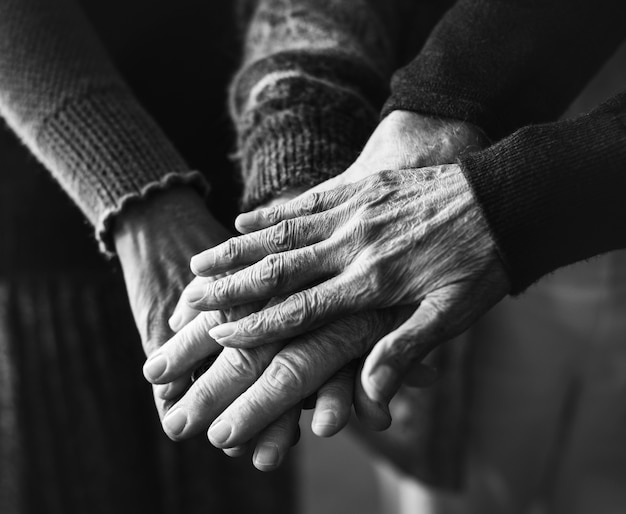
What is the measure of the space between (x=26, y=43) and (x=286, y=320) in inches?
15.8

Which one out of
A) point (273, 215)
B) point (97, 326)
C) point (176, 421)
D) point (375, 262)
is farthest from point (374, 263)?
point (97, 326)

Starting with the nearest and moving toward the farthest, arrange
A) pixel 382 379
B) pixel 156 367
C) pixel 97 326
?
pixel 382 379, pixel 156 367, pixel 97 326

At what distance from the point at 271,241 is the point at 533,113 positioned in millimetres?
293

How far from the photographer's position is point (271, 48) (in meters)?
0.79

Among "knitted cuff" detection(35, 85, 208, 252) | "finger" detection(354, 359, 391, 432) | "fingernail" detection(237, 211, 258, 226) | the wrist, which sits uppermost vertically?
"knitted cuff" detection(35, 85, 208, 252)

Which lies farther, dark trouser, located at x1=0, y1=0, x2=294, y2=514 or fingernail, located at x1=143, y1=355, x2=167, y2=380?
dark trouser, located at x1=0, y1=0, x2=294, y2=514

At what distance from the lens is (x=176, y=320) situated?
25.9 inches

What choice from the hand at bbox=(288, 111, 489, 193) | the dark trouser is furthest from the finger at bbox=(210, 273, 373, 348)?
the dark trouser

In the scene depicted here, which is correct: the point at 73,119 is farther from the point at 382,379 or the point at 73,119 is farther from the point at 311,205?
the point at 382,379

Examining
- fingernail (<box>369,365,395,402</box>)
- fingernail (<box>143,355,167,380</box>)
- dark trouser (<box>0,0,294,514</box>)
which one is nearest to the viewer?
fingernail (<box>369,365,395,402</box>)

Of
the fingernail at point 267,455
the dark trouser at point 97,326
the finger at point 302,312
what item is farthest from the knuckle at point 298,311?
the dark trouser at point 97,326

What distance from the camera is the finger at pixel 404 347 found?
53cm

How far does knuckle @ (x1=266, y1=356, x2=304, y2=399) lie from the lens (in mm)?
587

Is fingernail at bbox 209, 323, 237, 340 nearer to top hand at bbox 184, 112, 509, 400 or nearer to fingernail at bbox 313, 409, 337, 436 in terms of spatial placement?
top hand at bbox 184, 112, 509, 400
